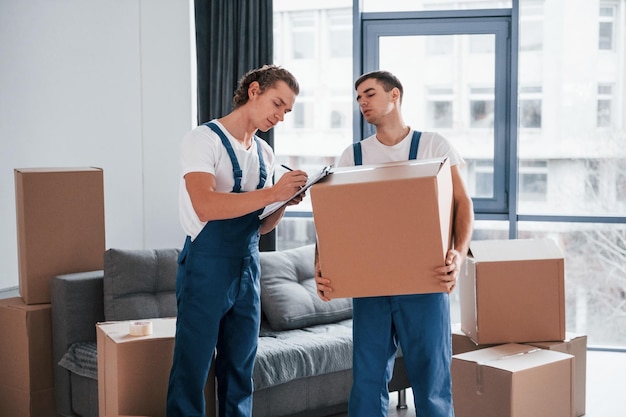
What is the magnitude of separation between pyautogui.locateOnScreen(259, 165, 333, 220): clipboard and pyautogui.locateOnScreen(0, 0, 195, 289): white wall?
175 centimetres

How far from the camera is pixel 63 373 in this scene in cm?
338

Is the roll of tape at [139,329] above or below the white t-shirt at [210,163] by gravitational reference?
below

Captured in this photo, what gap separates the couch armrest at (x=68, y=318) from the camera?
3357mm

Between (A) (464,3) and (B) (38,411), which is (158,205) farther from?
(A) (464,3)

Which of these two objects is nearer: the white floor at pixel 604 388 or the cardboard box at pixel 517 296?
the cardboard box at pixel 517 296

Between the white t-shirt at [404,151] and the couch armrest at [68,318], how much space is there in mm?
1445

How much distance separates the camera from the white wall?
3719 millimetres

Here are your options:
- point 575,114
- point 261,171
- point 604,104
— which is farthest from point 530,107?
point 261,171

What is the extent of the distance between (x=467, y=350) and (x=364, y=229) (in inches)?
61.6

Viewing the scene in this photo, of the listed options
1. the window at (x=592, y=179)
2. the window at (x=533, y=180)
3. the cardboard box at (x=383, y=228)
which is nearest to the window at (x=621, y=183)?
the window at (x=592, y=179)

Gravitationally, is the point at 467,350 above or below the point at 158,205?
below

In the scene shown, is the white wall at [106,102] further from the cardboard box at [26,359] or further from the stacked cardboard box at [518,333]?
the stacked cardboard box at [518,333]

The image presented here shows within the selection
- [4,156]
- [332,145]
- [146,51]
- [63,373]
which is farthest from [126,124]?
[63,373]

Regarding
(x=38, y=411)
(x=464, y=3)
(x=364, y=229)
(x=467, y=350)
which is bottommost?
(x=38, y=411)
